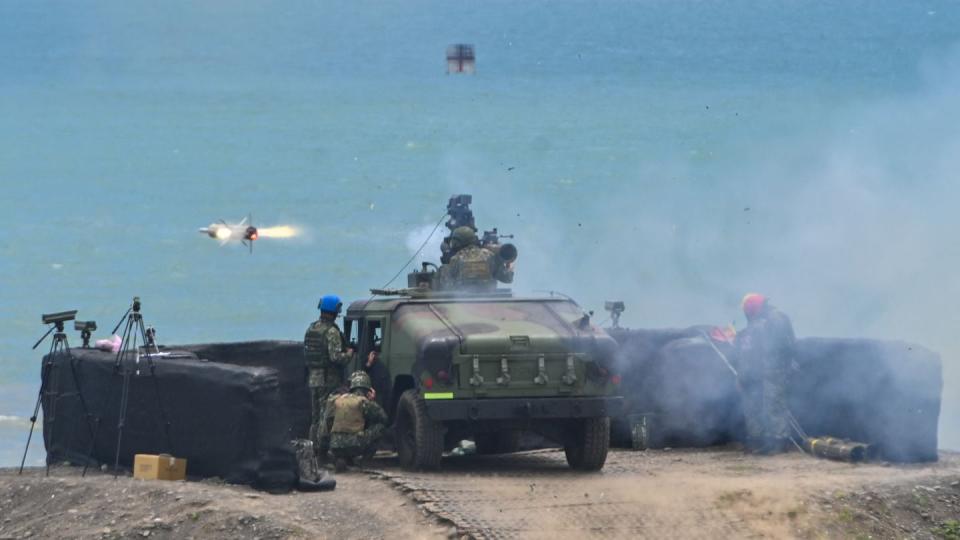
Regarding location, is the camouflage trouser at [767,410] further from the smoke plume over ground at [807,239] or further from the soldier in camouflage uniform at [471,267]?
Answer: the smoke plume over ground at [807,239]

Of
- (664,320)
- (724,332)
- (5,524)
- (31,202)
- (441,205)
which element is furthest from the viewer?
(31,202)

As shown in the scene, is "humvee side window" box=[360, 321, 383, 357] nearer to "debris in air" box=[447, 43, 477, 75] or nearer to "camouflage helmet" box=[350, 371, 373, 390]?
"camouflage helmet" box=[350, 371, 373, 390]

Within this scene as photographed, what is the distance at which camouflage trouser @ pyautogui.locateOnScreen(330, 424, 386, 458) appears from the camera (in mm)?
23938

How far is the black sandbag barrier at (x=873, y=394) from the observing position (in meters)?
25.2

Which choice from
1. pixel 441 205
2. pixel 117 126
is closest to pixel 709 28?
pixel 117 126

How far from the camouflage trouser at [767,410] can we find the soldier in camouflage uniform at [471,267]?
340 cm

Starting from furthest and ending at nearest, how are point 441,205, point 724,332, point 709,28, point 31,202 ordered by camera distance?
point 709,28 < point 31,202 < point 441,205 < point 724,332

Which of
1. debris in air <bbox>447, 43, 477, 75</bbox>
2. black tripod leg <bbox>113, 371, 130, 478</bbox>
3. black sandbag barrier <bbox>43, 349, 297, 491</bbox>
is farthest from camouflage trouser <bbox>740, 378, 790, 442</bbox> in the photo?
debris in air <bbox>447, 43, 477, 75</bbox>

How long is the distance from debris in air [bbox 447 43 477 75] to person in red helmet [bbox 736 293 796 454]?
71.4 metres

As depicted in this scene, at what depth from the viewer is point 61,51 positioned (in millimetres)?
143250

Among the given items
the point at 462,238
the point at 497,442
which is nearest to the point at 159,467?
the point at 497,442

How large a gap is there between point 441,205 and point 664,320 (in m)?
36.2

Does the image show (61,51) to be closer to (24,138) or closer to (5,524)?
(24,138)

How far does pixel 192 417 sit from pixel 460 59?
77.4 m
